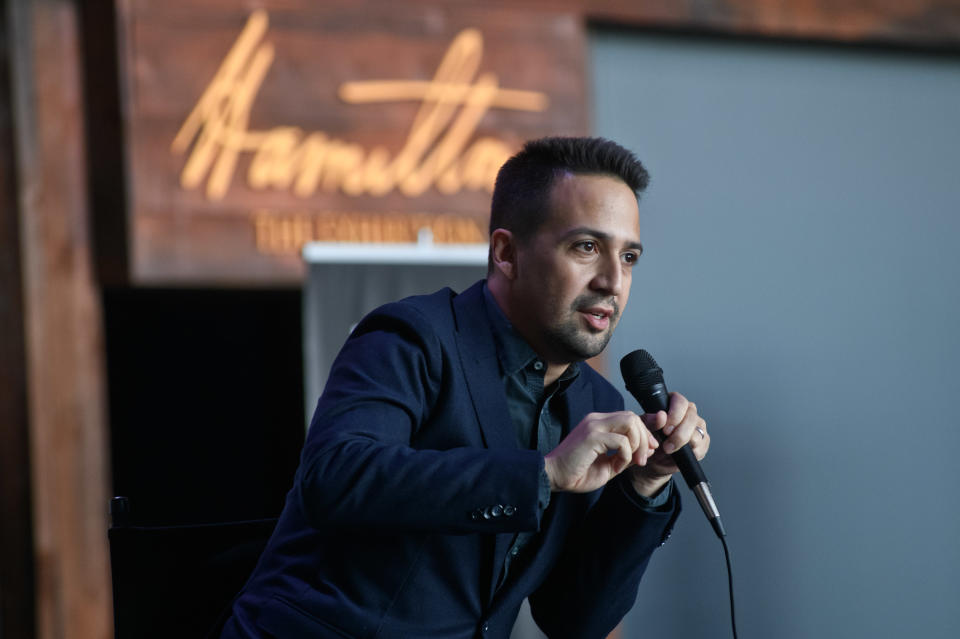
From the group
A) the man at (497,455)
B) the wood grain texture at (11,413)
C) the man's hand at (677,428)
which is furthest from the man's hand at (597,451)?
the wood grain texture at (11,413)

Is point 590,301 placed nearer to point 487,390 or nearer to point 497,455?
point 487,390

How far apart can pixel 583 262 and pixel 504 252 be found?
176mm

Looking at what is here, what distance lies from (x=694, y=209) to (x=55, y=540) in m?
2.77

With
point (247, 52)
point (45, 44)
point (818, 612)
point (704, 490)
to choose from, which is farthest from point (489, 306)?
point (818, 612)

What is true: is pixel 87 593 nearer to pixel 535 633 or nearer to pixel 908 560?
pixel 535 633

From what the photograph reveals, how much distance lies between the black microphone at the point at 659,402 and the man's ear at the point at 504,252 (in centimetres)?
24

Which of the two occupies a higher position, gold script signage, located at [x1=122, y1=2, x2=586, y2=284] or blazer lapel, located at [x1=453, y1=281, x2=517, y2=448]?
gold script signage, located at [x1=122, y1=2, x2=586, y2=284]

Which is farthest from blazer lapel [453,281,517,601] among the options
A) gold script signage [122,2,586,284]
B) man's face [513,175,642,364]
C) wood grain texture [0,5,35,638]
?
wood grain texture [0,5,35,638]

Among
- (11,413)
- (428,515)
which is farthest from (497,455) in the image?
(11,413)

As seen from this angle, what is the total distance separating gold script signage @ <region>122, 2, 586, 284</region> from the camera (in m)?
3.72

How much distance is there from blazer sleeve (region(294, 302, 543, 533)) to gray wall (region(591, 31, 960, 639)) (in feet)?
9.41

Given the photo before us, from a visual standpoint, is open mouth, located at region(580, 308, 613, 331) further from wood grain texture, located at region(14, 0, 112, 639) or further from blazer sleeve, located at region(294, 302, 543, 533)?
wood grain texture, located at region(14, 0, 112, 639)

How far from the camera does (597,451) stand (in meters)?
1.36

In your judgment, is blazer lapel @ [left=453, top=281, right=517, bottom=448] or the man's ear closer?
blazer lapel @ [left=453, top=281, right=517, bottom=448]
